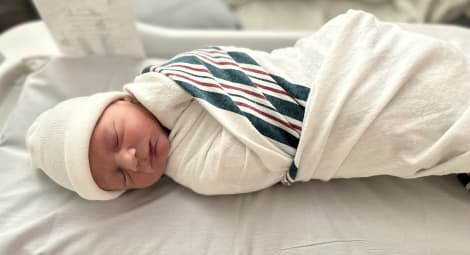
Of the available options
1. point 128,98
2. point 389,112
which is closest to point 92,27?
point 128,98

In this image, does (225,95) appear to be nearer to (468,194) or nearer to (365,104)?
(365,104)

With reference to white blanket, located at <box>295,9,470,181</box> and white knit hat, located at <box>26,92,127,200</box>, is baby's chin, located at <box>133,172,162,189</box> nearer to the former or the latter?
white knit hat, located at <box>26,92,127,200</box>

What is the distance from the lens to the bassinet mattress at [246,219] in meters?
0.79

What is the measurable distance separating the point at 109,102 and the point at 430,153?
0.57 meters

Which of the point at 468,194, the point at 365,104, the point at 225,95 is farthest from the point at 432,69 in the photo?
the point at 225,95

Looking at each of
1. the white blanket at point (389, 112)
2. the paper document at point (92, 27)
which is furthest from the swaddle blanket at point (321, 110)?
the paper document at point (92, 27)

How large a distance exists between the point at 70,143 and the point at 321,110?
17.4 inches

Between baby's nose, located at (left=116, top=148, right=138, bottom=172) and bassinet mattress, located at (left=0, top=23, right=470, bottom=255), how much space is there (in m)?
0.11

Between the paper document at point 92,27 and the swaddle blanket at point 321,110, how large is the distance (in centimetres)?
21

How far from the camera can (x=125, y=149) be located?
0.79m

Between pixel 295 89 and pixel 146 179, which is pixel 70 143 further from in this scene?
pixel 295 89

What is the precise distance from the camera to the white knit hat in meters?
0.79

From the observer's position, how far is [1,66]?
3.48ft

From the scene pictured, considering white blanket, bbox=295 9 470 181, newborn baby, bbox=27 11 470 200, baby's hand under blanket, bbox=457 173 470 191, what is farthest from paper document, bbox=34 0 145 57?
baby's hand under blanket, bbox=457 173 470 191
